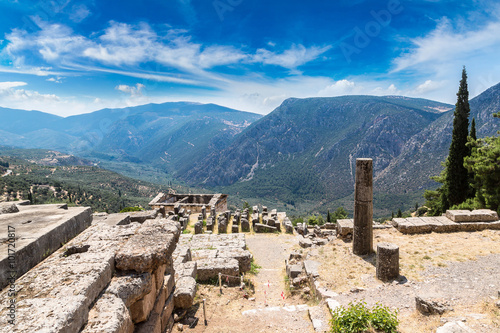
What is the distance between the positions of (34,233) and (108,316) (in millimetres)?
2567

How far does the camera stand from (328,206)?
114m

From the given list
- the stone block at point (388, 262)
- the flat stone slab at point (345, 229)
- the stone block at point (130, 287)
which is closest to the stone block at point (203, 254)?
the flat stone slab at point (345, 229)

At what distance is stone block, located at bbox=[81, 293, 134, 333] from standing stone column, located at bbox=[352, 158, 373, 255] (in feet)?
29.9

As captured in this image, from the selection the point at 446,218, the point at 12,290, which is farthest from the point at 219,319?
the point at 446,218

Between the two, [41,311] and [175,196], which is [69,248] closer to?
[41,311]

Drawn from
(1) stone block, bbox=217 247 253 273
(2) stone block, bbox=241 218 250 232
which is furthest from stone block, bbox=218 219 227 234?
(1) stone block, bbox=217 247 253 273

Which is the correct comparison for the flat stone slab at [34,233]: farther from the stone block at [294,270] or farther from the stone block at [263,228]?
the stone block at [263,228]

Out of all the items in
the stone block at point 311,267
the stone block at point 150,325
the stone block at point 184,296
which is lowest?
the stone block at point 311,267

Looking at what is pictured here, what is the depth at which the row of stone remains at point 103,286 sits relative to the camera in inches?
128

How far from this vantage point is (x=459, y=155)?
2344 cm

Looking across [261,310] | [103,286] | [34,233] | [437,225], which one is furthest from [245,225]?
[103,286]

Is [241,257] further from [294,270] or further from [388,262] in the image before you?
[388,262]

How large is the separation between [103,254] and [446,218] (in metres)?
15.0

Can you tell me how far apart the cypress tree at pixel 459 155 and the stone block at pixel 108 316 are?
28.2 m
